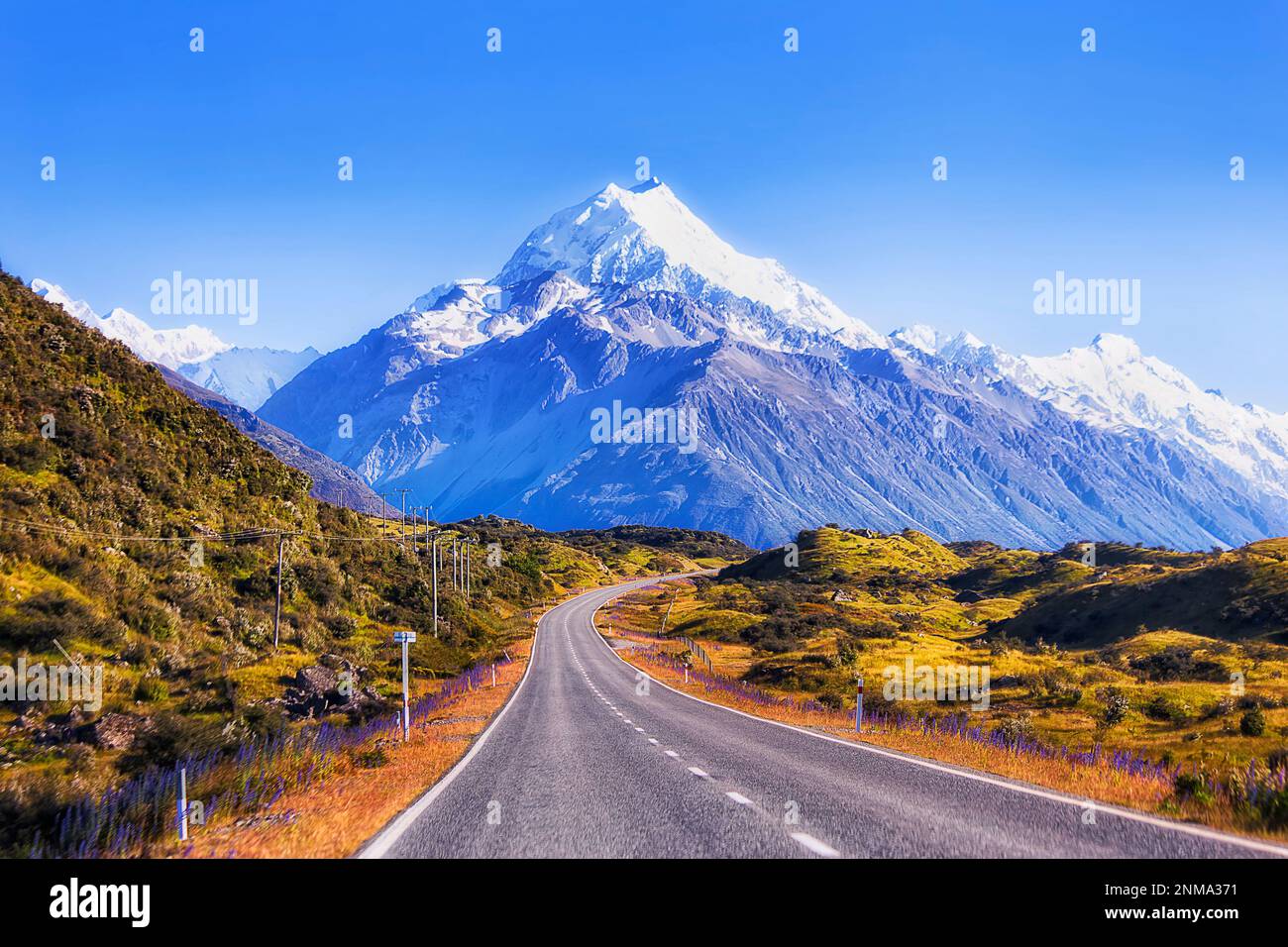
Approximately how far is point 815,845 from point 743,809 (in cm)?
213

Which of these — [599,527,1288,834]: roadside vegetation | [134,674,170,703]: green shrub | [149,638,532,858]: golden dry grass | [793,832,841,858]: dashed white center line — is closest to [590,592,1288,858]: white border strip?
[599,527,1288,834]: roadside vegetation

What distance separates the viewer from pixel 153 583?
3359 cm

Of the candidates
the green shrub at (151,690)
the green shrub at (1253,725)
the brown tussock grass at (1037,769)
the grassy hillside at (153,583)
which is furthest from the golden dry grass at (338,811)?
the green shrub at (1253,725)

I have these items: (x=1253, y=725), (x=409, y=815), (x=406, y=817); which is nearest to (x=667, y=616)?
(x=1253, y=725)

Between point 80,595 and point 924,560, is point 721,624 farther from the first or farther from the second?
point 924,560

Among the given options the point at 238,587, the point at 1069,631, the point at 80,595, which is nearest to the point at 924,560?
the point at 1069,631

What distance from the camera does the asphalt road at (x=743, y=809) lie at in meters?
8.12

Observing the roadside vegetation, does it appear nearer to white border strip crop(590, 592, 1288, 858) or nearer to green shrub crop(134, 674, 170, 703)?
white border strip crop(590, 592, 1288, 858)

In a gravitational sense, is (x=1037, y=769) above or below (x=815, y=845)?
below

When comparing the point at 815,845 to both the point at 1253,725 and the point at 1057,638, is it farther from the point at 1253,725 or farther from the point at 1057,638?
the point at 1057,638

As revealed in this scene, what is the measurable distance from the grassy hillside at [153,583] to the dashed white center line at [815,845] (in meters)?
9.93

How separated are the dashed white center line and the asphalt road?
2cm

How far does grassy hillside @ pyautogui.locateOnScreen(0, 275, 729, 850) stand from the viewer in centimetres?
2052

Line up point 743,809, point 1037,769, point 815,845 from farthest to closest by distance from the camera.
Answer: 1. point 1037,769
2. point 743,809
3. point 815,845
